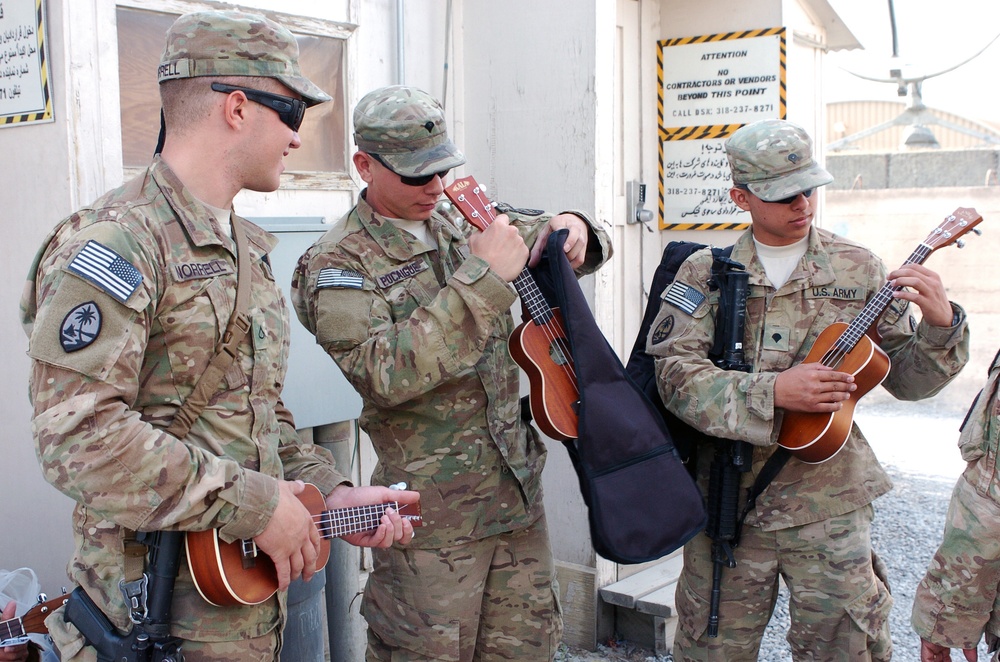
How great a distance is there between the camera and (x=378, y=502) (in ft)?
7.75

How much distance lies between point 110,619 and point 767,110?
164 inches

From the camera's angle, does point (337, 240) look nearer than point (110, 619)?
No

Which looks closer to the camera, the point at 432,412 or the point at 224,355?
the point at 224,355

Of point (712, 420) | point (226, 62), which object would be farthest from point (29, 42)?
point (712, 420)

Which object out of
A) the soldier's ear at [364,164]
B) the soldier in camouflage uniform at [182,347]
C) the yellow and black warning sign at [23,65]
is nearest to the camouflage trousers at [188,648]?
the soldier in camouflage uniform at [182,347]

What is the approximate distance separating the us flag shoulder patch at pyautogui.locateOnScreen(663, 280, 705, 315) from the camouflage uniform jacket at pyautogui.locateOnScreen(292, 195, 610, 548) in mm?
585

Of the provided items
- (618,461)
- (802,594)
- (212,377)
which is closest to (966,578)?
(802,594)

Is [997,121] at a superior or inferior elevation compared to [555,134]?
superior

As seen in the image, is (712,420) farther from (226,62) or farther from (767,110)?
(767,110)

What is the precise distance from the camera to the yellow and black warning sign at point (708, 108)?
509 cm

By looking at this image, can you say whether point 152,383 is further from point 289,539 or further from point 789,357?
point 789,357

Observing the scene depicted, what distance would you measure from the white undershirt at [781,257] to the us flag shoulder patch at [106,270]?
2.09m

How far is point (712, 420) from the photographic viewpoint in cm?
304

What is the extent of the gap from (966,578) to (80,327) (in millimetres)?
2345
